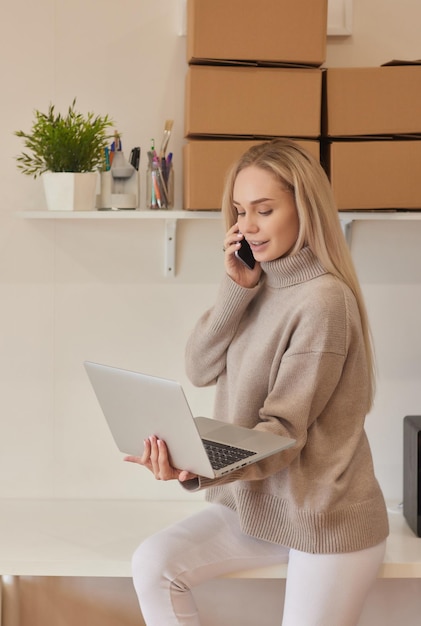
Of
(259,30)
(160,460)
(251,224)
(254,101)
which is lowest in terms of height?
(160,460)

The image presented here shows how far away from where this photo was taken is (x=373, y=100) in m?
1.85

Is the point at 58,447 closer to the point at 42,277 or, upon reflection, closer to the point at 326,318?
the point at 42,277

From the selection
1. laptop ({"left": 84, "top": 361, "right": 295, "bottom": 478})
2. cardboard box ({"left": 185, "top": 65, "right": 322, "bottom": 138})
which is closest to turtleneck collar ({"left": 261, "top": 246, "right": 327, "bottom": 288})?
laptop ({"left": 84, "top": 361, "right": 295, "bottom": 478})

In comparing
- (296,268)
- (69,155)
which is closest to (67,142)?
(69,155)

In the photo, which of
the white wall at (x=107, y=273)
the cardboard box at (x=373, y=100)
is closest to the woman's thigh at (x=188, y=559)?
the white wall at (x=107, y=273)

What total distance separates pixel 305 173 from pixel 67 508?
1067 mm

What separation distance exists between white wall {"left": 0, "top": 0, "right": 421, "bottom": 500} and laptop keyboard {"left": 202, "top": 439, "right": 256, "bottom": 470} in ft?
2.39

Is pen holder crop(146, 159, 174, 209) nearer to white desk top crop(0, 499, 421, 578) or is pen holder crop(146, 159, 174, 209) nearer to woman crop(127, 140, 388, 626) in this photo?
woman crop(127, 140, 388, 626)

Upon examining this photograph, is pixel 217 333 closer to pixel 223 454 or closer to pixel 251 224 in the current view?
pixel 251 224

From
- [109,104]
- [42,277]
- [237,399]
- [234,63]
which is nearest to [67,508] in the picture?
[42,277]

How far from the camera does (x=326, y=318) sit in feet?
4.86

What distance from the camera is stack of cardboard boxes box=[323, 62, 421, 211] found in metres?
1.84

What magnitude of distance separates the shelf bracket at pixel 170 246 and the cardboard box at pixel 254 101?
289 mm

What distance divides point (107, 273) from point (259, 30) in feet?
2.29
